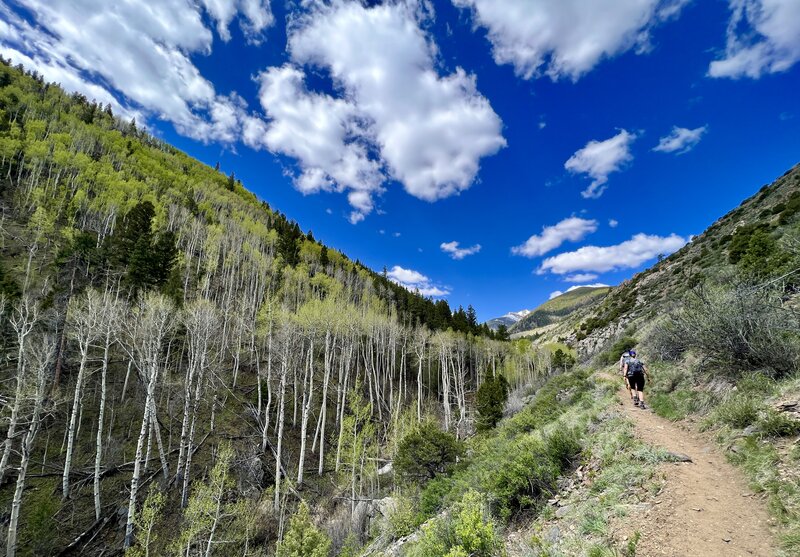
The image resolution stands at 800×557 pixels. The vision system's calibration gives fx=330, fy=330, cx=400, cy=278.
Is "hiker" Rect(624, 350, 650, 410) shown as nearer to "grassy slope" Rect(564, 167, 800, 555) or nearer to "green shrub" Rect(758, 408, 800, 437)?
"grassy slope" Rect(564, 167, 800, 555)

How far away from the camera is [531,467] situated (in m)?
8.02

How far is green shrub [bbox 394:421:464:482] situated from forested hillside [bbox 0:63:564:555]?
129 centimetres

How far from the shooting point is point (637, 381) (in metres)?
11.5

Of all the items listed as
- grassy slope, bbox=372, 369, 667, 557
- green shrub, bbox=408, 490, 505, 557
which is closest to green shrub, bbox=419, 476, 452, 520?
grassy slope, bbox=372, 369, 667, 557

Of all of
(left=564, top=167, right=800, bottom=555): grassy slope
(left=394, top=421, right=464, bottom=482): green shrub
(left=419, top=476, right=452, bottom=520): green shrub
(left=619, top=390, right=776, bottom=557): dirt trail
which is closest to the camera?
(left=619, top=390, right=776, bottom=557): dirt trail

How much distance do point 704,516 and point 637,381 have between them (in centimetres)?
765

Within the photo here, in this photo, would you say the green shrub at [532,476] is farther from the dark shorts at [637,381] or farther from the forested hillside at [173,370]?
the forested hillside at [173,370]

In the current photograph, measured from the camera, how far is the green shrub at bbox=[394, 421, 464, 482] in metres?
18.4

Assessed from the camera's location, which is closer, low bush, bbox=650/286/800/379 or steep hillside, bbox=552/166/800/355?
low bush, bbox=650/286/800/379

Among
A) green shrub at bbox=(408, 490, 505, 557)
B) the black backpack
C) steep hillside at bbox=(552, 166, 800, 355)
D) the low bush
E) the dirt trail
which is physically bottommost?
green shrub at bbox=(408, 490, 505, 557)

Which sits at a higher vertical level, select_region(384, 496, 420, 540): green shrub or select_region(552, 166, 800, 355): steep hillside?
select_region(552, 166, 800, 355): steep hillside

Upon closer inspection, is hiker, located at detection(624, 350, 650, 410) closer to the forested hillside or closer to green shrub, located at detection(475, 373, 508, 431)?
the forested hillside

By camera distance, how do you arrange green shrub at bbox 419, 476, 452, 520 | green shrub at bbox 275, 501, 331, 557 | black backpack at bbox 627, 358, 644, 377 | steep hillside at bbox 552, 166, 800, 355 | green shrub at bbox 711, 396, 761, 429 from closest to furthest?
green shrub at bbox 711, 396, 761, 429, black backpack at bbox 627, 358, 644, 377, green shrub at bbox 419, 476, 452, 520, green shrub at bbox 275, 501, 331, 557, steep hillside at bbox 552, 166, 800, 355

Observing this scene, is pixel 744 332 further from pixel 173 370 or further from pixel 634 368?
pixel 173 370
